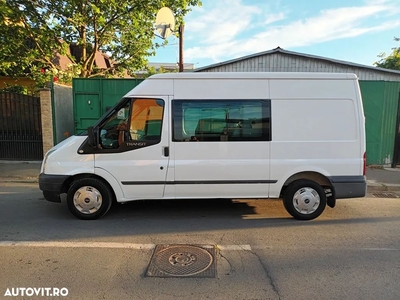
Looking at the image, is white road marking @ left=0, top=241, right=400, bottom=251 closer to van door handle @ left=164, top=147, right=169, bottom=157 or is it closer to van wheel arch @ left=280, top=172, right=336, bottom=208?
van wheel arch @ left=280, top=172, right=336, bottom=208

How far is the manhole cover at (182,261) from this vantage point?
10.0 feet

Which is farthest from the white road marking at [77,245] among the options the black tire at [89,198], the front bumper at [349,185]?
the front bumper at [349,185]

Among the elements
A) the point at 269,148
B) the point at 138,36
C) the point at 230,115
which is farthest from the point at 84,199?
the point at 138,36

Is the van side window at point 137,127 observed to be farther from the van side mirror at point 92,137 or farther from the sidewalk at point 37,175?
the sidewalk at point 37,175

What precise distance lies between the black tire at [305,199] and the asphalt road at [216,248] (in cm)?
17

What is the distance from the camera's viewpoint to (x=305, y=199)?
4.64 metres

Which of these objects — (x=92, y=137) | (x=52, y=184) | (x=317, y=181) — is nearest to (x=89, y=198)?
(x=52, y=184)

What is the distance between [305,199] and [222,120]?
1889 millimetres

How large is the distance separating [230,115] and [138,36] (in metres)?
9.85

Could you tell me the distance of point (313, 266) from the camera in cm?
324

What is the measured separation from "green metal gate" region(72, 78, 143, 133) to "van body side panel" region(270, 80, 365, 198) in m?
5.79

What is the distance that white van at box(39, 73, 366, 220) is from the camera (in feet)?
14.7

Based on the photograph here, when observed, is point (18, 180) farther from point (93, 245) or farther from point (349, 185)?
point (349, 185)

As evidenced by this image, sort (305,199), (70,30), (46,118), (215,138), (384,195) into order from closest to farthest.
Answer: (215,138) → (305,199) → (384,195) → (46,118) → (70,30)
